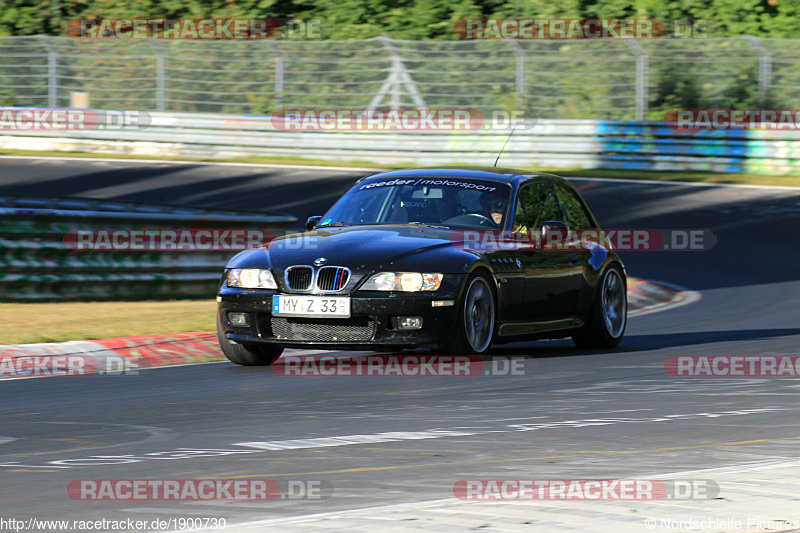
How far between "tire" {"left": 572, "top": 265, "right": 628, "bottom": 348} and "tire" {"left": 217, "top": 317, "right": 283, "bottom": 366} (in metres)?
2.60

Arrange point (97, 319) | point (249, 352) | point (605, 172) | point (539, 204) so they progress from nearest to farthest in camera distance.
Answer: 1. point (249, 352)
2. point (539, 204)
3. point (97, 319)
4. point (605, 172)

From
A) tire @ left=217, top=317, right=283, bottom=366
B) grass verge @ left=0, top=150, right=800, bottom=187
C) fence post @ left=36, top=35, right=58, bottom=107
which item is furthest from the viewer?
fence post @ left=36, top=35, right=58, bottom=107

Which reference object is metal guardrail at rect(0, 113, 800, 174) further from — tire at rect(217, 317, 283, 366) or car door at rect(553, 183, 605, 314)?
tire at rect(217, 317, 283, 366)

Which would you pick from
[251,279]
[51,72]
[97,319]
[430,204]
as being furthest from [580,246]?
[51,72]

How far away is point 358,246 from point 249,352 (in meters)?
1.19

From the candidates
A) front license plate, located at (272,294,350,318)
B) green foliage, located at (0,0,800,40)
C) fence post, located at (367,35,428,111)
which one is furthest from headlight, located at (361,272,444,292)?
green foliage, located at (0,0,800,40)

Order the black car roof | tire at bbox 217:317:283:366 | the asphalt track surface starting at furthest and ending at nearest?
the black car roof, tire at bbox 217:317:283:366, the asphalt track surface

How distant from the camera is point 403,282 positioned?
29.5 feet

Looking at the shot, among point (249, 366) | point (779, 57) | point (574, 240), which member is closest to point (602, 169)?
point (779, 57)

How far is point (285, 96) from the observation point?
3112 centimetres

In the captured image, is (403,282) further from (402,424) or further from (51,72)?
(51,72)

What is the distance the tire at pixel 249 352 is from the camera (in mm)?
9617

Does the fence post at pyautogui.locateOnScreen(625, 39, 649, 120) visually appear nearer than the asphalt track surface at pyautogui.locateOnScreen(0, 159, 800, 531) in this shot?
No

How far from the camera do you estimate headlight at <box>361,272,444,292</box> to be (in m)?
8.94
